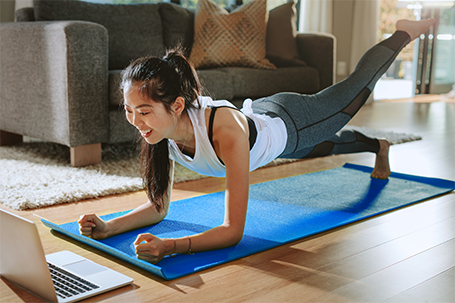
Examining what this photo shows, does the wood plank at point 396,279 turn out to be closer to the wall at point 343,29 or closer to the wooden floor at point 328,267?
the wooden floor at point 328,267

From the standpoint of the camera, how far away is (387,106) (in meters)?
5.24

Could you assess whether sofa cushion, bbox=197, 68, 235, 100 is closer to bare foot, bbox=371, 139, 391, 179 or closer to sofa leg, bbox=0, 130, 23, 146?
bare foot, bbox=371, 139, 391, 179

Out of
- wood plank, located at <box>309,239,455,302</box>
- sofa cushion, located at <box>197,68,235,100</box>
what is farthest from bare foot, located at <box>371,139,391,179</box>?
sofa cushion, located at <box>197,68,235,100</box>

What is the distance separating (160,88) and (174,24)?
217cm

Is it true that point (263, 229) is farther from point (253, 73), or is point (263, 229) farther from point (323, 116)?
point (253, 73)

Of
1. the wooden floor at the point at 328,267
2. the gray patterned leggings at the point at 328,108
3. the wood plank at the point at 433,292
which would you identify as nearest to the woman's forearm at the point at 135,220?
the wooden floor at the point at 328,267

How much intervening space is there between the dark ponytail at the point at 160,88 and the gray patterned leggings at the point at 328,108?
0.41 metres

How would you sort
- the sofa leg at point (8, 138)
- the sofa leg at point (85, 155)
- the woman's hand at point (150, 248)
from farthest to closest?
the sofa leg at point (8, 138) < the sofa leg at point (85, 155) < the woman's hand at point (150, 248)

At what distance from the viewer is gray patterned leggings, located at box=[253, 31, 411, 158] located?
168 centimetres

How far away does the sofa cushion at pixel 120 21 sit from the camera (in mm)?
2721

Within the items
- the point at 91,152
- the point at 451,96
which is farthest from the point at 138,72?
the point at 451,96

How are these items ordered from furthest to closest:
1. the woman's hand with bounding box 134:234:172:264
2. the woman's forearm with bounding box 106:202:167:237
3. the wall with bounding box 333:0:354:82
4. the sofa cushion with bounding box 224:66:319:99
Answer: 1. the wall with bounding box 333:0:354:82
2. the sofa cushion with bounding box 224:66:319:99
3. the woman's forearm with bounding box 106:202:167:237
4. the woman's hand with bounding box 134:234:172:264

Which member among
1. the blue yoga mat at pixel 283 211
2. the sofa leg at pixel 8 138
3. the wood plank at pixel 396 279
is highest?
the wood plank at pixel 396 279

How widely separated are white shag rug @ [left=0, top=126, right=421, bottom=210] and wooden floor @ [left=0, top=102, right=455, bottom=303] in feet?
0.24
